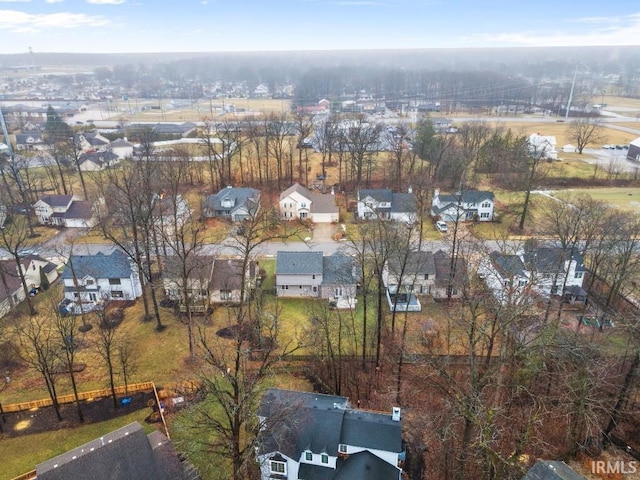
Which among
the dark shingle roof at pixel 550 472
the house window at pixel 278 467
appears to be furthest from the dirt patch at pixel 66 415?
the dark shingle roof at pixel 550 472

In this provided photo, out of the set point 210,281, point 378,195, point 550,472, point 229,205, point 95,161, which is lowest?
point 210,281

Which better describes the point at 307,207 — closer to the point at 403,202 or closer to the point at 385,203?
the point at 385,203

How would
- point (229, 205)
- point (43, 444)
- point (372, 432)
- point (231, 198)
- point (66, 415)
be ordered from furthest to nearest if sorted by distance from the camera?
point (231, 198) < point (229, 205) < point (66, 415) < point (43, 444) < point (372, 432)

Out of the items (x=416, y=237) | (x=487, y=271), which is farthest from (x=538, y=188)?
(x=487, y=271)

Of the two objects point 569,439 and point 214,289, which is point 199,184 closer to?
point 214,289


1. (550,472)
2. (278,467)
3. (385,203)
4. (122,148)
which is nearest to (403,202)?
(385,203)

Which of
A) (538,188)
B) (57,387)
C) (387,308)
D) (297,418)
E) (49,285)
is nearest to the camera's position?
(297,418)

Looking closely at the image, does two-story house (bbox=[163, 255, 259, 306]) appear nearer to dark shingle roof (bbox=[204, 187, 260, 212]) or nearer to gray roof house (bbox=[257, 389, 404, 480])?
gray roof house (bbox=[257, 389, 404, 480])
